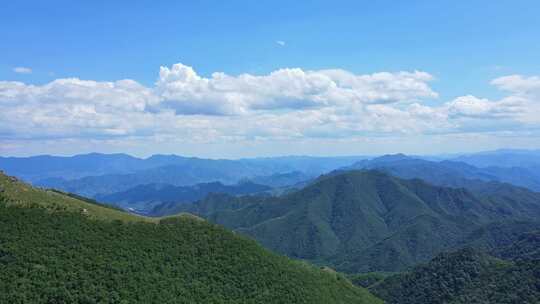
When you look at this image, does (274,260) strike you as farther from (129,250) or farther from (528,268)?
(528,268)

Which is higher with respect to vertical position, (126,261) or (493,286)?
(126,261)

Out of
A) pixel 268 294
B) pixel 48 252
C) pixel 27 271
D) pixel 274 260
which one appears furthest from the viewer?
pixel 274 260

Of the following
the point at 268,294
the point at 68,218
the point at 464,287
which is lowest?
the point at 464,287

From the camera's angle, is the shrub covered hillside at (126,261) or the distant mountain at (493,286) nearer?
the shrub covered hillside at (126,261)

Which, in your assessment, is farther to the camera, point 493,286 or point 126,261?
point 493,286

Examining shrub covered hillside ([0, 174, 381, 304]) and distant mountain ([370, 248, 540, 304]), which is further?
distant mountain ([370, 248, 540, 304])

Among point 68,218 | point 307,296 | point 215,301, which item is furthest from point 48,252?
point 307,296

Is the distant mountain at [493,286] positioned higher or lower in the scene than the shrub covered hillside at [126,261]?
lower

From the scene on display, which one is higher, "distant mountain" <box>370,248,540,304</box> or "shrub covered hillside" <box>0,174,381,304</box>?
"shrub covered hillside" <box>0,174,381,304</box>

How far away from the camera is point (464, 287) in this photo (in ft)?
630

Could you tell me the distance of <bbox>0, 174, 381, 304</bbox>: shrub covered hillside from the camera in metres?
111

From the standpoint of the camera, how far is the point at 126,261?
12631cm

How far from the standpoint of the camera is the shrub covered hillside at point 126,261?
111 meters

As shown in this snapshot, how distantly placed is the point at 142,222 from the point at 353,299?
3204 inches
